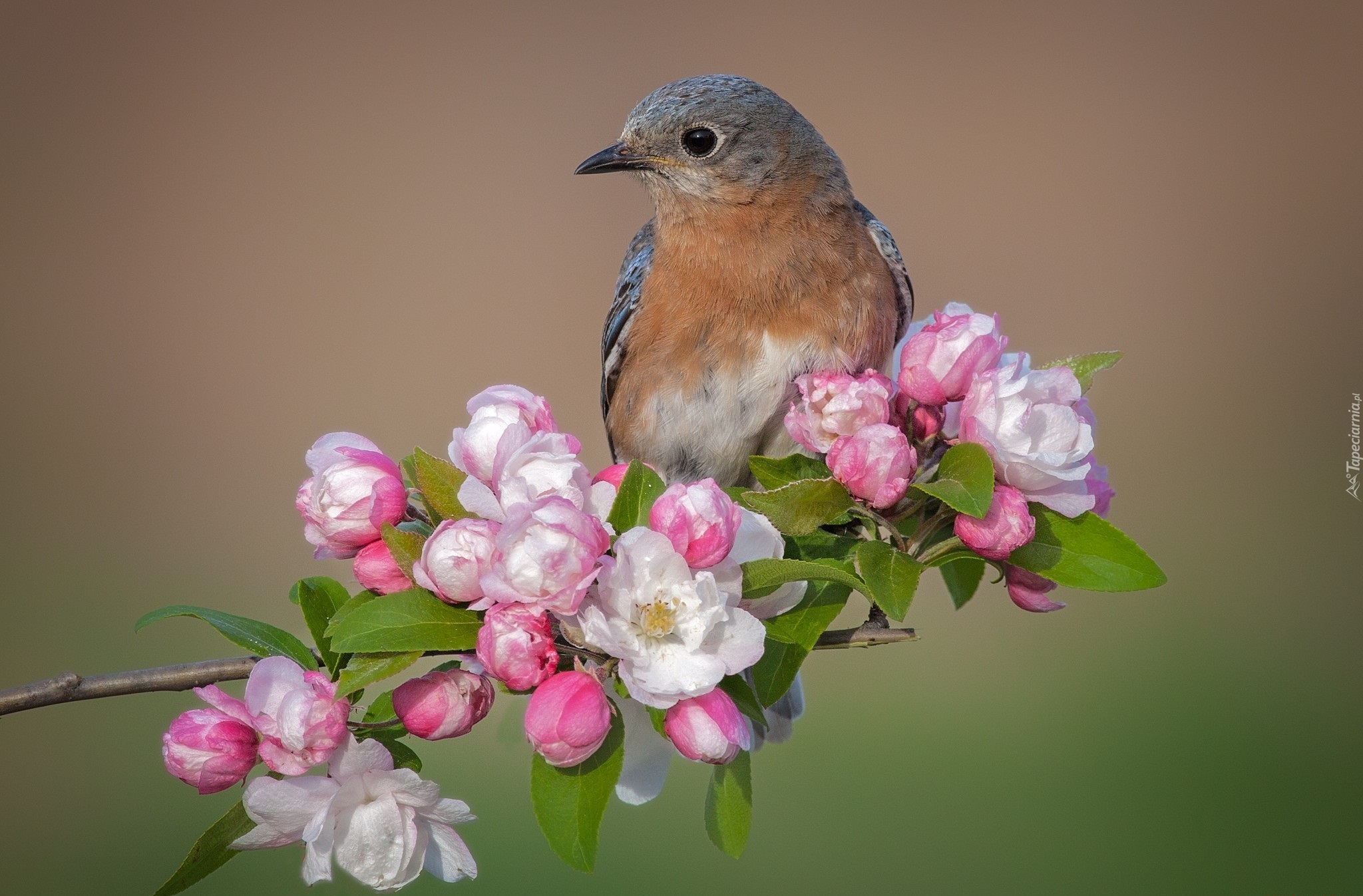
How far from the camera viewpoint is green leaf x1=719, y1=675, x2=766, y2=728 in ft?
5.20

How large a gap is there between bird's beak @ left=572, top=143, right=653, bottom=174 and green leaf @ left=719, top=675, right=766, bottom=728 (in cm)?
191

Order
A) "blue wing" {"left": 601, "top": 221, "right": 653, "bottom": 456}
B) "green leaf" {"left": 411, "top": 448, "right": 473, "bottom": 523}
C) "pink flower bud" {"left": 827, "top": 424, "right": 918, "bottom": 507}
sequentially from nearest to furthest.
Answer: "green leaf" {"left": 411, "top": 448, "right": 473, "bottom": 523} < "pink flower bud" {"left": 827, "top": 424, "right": 918, "bottom": 507} < "blue wing" {"left": 601, "top": 221, "right": 653, "bottom": 456}

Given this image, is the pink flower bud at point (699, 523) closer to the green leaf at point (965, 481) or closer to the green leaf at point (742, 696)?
the green leaf at point (742, 696)

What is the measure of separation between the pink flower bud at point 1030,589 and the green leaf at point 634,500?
66 centimetres

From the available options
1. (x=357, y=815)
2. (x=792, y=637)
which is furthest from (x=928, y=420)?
(x=357, y=815)

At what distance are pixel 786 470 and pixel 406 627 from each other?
2.39ft

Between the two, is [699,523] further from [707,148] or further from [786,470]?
[707,148]

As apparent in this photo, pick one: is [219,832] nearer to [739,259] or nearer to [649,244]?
[739,259]

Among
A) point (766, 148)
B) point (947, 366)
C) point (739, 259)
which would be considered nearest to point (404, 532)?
point (947, 366)

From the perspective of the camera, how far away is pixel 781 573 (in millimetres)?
1492

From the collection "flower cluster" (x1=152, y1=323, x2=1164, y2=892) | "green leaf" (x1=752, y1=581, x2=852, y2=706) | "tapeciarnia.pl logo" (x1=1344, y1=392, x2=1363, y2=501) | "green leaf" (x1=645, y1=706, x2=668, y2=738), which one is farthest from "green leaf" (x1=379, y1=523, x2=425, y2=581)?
"tapeciarnia.pl logo" (x1=1344, y1=392, x2=1363, y2=501)

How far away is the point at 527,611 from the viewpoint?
144cm

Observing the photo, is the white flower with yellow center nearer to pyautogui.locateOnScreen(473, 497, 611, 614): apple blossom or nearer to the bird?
pyautogui.locateOnScreen(473, 497, 611, 614): apple blossom

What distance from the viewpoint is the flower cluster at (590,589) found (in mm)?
1428
